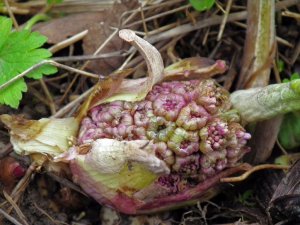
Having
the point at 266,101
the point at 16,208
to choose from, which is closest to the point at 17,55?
the point at 16,208

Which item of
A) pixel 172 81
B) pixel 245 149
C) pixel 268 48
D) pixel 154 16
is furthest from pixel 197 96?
pixel 154 16

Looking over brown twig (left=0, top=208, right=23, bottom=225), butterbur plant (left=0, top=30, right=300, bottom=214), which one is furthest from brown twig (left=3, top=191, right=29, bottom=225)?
butterbur plant (left=0, top=30, right=300, bottom=214)

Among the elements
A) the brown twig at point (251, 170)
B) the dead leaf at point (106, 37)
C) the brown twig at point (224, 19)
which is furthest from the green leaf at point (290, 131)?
the dead leaf at point (106, 37)

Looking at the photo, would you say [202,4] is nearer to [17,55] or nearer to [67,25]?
[67,25]

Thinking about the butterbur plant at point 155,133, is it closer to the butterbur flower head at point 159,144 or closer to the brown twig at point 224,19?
the butterbur flower head at point 159,144

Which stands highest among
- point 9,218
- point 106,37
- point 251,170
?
point 106,37

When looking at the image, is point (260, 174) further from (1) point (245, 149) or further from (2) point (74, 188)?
(2) point (74, 188)
